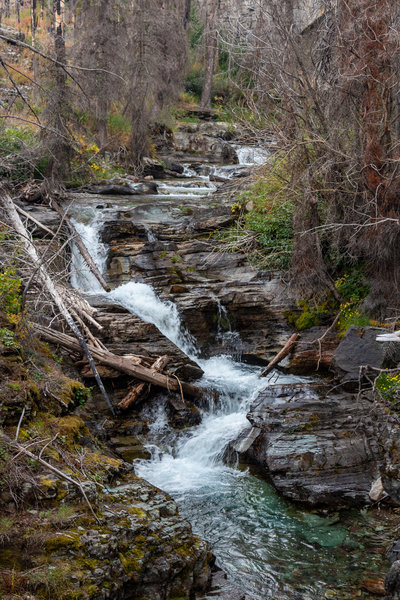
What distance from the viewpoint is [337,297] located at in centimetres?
1021

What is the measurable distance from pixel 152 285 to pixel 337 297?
4005 mm

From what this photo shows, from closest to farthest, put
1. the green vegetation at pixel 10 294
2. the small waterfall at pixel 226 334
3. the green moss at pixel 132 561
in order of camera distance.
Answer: the green moss at pixel 132 561 → the green vegetation at pixel 10 294 → the small waterfall at pixel 226 334

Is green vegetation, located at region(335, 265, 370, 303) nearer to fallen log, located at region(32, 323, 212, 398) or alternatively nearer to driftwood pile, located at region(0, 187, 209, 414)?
driftwood pile, located at region(0, 187, 209, 414)

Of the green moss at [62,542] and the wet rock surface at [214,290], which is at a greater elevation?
the wet rock surface at [214,290]

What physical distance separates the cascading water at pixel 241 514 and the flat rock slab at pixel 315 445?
0.29 m

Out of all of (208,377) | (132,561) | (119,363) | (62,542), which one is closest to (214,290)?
(208,377)

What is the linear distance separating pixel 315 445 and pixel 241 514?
140cm

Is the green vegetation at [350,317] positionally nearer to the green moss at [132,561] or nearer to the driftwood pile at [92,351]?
the driftwood pile at [92,351]

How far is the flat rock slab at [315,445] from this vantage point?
6645 mm

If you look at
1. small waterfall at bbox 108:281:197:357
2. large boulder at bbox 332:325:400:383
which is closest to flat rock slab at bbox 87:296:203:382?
small waterfall at bbox 108:281:197:357

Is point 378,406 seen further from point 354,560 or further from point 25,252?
point 25,252

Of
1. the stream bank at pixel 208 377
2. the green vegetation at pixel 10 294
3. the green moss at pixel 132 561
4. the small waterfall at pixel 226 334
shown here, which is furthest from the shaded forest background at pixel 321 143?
the green moss at pixel 132 561

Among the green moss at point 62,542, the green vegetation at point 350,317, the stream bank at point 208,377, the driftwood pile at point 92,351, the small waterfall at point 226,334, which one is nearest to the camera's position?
the green moss at point 62,542

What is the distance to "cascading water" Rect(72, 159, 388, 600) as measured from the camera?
5.22m
